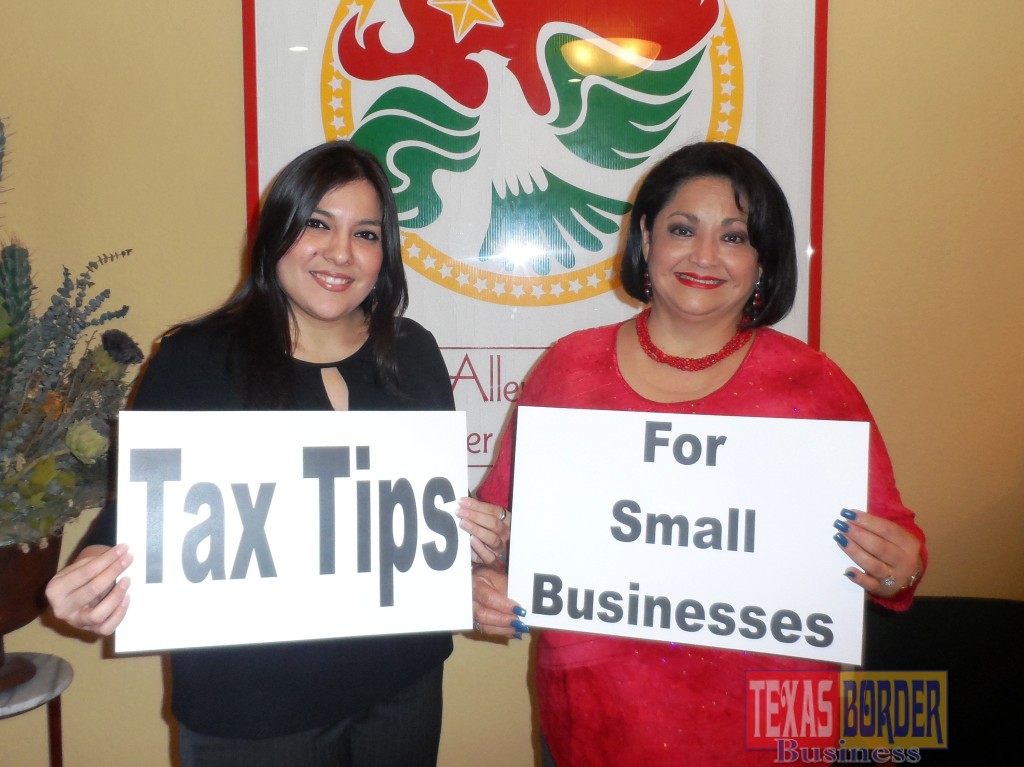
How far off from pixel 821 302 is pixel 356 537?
1.59m

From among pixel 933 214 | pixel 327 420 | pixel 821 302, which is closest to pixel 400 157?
pixel 327 420

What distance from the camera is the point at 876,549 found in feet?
3.49

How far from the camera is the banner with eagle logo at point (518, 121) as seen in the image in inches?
73.7

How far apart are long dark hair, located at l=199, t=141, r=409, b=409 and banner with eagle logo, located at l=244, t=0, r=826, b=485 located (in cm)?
69

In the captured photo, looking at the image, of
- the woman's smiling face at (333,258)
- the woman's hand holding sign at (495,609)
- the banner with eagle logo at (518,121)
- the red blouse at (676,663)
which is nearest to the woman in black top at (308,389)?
the woman's smiling face at (333,258)

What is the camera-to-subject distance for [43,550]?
1.47 metres

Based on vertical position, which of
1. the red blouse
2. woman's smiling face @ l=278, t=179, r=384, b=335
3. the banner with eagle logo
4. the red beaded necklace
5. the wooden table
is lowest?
the wooden table

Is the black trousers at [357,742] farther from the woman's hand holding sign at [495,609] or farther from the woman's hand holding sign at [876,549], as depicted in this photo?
the woman's hand holding sign at [876,549]

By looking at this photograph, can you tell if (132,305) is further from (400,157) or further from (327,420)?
(327,420)

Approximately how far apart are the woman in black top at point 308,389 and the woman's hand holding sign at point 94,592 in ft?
0.20

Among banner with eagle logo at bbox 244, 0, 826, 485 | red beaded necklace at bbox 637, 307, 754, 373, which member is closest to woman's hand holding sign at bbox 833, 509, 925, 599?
red beaded necklace at bbox 637, 307, 754, 373

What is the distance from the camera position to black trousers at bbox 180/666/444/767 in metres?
1.14

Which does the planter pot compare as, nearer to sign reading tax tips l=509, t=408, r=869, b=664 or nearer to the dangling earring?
sign reading tax tips l=509, t=408, r=869, b=664

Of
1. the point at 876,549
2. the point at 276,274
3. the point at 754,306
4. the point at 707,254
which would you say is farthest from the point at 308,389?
the point at 876,549
